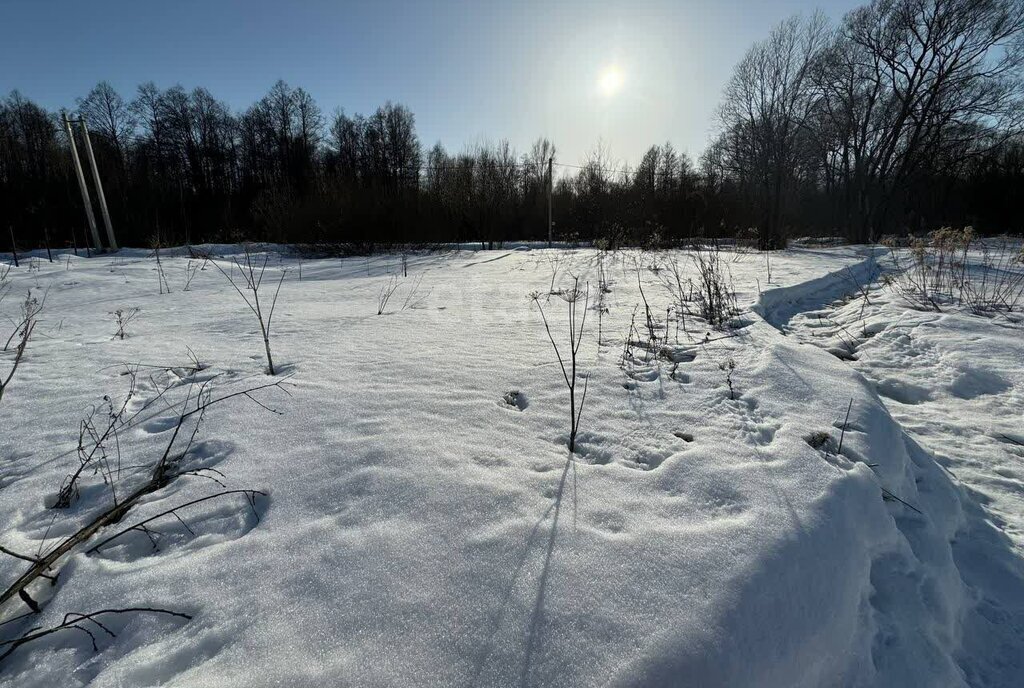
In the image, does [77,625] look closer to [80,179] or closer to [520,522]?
[520,522]

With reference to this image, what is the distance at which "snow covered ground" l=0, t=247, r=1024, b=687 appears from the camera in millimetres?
976

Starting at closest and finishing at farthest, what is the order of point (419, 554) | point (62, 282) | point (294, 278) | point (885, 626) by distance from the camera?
1. point (419, 554)
2. point (885, 626)
3. point (62, 282)
4. point (294, 278)

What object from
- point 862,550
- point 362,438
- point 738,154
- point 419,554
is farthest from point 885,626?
point 738,154

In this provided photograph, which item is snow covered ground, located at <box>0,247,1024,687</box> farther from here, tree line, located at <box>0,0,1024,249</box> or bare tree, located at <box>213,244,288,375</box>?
tree line, located at <box>0,0,1024,249</box>

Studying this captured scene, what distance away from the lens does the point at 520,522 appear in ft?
4.43

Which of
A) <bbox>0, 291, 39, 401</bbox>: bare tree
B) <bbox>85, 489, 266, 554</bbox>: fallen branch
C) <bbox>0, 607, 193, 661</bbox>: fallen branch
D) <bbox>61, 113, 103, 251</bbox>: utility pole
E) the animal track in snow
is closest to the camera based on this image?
<bbox>0, 607, 193, 661</bbox>: fallen branch

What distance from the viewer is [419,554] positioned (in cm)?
121

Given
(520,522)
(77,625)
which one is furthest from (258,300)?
(520,522)

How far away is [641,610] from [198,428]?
1874 millimetres

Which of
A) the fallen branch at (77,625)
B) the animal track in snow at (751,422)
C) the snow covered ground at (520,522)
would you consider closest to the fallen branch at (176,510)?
the snow covered ground at (520,522)

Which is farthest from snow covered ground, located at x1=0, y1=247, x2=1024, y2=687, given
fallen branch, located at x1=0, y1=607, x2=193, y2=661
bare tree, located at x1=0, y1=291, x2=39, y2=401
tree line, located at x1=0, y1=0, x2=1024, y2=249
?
tree line, located at x1=0, y1=0, x2=1024, y2=249

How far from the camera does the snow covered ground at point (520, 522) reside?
3.20 ft

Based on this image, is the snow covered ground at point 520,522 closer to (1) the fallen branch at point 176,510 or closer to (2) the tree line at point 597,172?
(1) the fallen branch at point 176,510

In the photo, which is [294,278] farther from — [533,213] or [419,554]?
[533,213]
